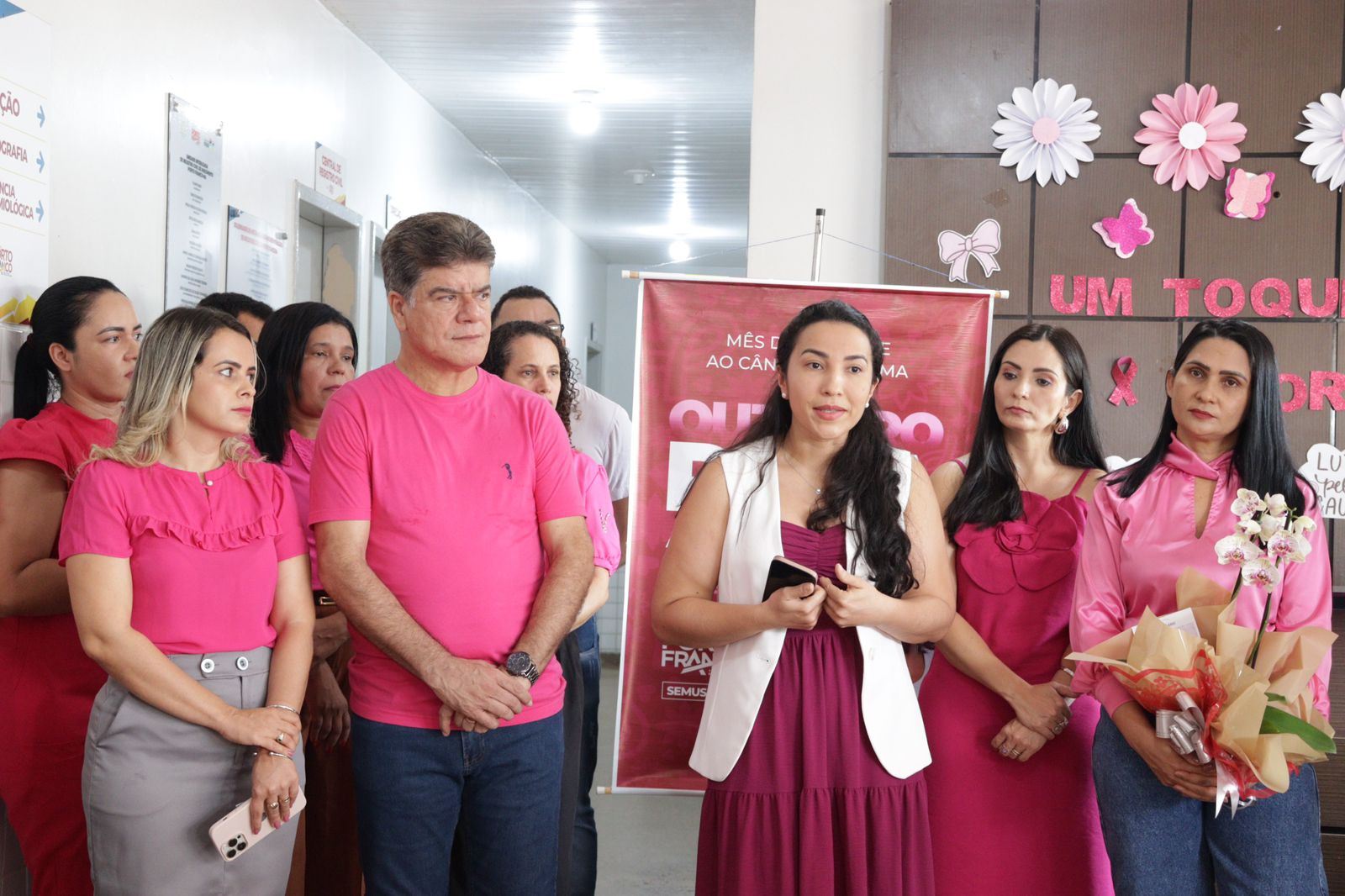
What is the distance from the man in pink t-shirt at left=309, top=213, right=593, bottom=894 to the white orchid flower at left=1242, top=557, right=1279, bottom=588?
1140mm

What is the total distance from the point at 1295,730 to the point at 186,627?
184cm

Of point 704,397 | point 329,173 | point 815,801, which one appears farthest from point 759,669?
point 329,173

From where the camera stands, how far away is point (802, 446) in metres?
2.10

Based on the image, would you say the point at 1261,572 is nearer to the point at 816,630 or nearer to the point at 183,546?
the point at 816,630

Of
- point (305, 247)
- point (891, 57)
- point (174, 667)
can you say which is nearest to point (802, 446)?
point (174, 667)

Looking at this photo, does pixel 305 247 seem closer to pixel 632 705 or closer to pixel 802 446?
pixel 632 705

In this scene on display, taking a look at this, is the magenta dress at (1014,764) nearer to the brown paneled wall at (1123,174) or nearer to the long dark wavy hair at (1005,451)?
the long dark wavy hair at (1005,451)

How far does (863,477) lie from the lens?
204 centimetres

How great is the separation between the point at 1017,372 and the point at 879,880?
3.70 ft

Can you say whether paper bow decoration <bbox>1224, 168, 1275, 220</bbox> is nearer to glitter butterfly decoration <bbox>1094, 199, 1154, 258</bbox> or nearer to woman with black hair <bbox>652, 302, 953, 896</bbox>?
glitter butterfly decoration <bbox>1094, 199, 1154, 258</bbox>

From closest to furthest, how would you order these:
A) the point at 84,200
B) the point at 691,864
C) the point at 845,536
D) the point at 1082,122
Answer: the point at 845,536 < the point at 84,200 < the point at 1082,122 < the point at 691,864

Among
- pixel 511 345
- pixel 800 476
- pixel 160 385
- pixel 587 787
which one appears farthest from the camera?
pixel 587 787

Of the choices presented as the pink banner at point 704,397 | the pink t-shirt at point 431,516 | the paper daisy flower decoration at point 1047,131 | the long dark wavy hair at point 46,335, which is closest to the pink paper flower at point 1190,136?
the paper daisy flower decoration at point 1047,131

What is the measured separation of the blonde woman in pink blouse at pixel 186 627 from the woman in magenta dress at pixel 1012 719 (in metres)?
1.30
